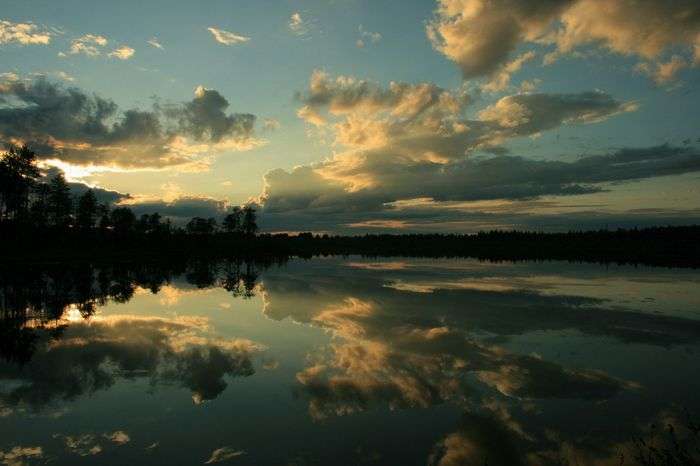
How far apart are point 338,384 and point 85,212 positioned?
128 meters

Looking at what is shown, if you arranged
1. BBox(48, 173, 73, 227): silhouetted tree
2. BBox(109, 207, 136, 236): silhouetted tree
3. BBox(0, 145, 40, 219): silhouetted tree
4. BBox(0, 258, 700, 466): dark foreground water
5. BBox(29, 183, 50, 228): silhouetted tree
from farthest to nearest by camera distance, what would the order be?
BBox(109, 207, 136, 236): silhouetted tree → BBox(48, 173, 73, 227): silhouetted tree → BBox(29, 183, 50, 228): silhouetted tree → BBox(0, 145, 40, 219): silhouetted tree → BBox(0, 258, 700, 466): dark foreground water

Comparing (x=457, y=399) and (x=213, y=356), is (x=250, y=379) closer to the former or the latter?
(x=213, y=356)

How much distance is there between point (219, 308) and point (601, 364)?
2278 centimetres

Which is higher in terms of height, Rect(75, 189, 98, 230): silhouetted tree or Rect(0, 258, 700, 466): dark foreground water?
Rect(75, 189, 98, 230): silhouetted tree

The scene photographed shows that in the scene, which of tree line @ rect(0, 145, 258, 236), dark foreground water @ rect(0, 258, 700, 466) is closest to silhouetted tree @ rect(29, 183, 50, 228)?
tree line @ rect(0, 145, 258, 236)

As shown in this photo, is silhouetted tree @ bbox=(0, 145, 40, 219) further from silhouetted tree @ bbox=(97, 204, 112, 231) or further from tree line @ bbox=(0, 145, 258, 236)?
silhouetted tree @ bbox=(97, 204, 112, 231)

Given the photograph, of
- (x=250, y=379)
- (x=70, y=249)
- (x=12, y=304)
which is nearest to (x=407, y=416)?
(x=250, y=379)

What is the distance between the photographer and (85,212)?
121 m

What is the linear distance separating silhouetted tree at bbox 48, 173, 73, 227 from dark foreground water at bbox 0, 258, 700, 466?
93387mm

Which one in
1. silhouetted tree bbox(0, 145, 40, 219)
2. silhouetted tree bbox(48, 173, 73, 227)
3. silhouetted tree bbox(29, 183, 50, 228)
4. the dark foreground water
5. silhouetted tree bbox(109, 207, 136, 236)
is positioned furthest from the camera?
silhouetted tree bbox(109, 207, 136, 236)

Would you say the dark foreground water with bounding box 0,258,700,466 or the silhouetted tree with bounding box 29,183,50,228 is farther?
the silhouetted tree with bounding box 29,183,50,228

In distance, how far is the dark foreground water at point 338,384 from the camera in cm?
1028

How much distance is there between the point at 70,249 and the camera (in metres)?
88.3

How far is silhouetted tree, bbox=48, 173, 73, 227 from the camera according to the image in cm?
10906
